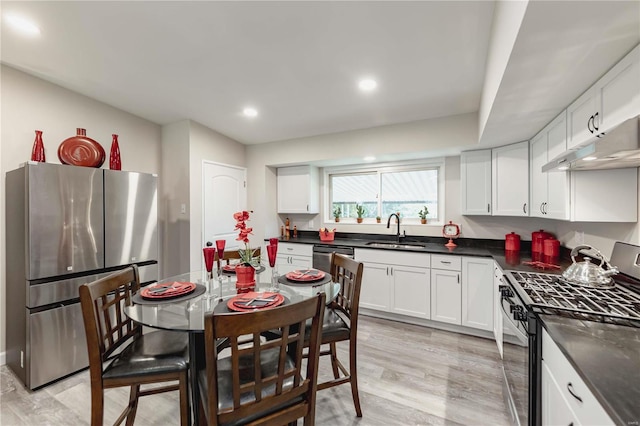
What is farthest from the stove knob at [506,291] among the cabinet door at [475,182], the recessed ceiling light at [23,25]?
the recessed ceiling light at [23,25]

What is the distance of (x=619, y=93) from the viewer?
1.32 meters

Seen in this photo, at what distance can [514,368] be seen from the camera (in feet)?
5.13

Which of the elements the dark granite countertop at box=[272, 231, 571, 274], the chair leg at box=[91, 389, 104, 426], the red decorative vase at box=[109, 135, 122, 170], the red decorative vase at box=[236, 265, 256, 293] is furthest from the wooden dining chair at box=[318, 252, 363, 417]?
the red decorative vase at box=[109, 135, 122, 170]

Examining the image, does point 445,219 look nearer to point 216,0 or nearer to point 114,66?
point 216,0

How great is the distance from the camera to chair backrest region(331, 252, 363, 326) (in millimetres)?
1827

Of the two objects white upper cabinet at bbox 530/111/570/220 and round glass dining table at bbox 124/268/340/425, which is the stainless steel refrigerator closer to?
round glass dining table at bbox 124/268/340/425

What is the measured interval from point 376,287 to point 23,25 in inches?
152

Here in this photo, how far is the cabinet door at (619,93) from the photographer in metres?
1.21

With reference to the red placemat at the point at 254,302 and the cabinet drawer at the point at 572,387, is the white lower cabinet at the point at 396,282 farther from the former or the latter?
the red placemat at the point at 254,302

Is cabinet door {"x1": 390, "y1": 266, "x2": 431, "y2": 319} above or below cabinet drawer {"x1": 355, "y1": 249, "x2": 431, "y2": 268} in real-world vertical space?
below

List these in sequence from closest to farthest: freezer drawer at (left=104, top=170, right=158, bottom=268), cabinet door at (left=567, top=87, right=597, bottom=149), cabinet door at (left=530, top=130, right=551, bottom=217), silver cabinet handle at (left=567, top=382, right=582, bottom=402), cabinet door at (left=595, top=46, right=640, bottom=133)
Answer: silver cabinet handle at (left=567, top=382, right=582, bottom=402)
cabinet door at (left=595, top=46, right=640, bottom=133)
cabinet door at (left=567, top=87, right=597, bottom=149)
cabinet door at (left=530, top=130, right=551, bottom=217)
freezer drawer at (left=104, top=170, right=158, bottom=268)

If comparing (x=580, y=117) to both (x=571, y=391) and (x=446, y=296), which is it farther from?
(x=446, y=296)

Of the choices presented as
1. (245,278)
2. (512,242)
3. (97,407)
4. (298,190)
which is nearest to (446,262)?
(512,242)

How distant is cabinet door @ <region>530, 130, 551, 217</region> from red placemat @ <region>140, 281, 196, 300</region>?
117 inches
